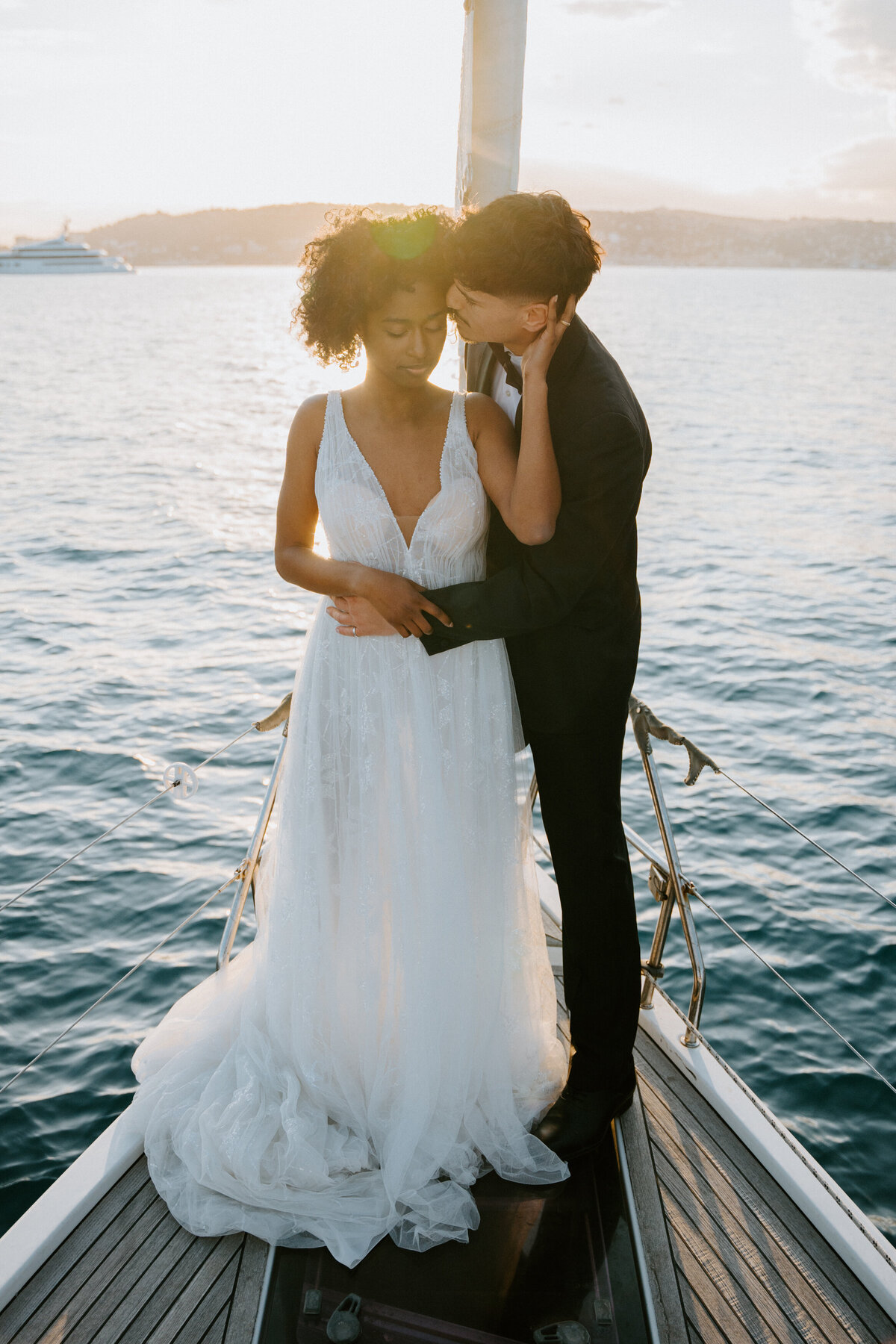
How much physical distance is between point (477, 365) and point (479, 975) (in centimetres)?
147

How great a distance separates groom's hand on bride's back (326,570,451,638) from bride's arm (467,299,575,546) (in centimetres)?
24

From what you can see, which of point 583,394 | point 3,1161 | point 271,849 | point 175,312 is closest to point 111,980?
point 3,1161

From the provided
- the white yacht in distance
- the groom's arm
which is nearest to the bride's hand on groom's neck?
the groom's arm

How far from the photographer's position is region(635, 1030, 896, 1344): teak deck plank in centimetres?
195

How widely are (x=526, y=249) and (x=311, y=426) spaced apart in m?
0.63

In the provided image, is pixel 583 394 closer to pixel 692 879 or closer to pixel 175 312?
pixel 692 879

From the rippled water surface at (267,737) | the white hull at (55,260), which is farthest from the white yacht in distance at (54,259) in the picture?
the rippled water surface at (267,737)

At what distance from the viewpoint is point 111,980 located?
471 centimetres

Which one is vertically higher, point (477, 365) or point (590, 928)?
point (477, 365)

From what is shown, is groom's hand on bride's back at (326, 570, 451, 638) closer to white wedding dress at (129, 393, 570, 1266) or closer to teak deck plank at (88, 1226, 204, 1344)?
white wedding dress at (129, 393, 570, 1266)

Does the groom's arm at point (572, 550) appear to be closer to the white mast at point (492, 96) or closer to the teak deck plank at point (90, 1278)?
the white mast at point (492, 96)

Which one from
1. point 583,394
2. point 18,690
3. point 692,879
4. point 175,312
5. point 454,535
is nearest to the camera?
point 583,394

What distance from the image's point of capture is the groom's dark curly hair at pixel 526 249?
5.88 feet

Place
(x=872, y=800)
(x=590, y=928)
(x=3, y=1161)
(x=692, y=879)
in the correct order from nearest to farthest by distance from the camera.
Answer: (x=590, y=928), (x=3, y=1161), (x=692, y=879), (x=872, y=800)
